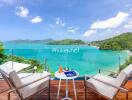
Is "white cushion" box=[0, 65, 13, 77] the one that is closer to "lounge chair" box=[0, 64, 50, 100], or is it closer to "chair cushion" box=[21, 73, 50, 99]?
"lounge chair" box=[0, 64, 50, 100]

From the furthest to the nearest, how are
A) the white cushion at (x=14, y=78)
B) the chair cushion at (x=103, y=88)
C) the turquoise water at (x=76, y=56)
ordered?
the turquoise water at (x=76, y=56)
the chair cushion at (x=103, y=88)
the white cushion at (x=14, y=78)

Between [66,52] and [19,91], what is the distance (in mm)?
3592

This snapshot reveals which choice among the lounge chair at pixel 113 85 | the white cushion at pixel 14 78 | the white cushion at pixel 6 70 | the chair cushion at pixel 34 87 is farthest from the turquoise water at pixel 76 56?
the white cushion at pixel 14 78

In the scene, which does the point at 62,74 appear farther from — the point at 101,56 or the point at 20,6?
the point at 20,6

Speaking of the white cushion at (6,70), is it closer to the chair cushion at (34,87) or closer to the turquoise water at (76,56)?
the chair cushion at (34,87)

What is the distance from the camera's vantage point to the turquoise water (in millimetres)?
5842

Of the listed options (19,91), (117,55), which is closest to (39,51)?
(117,55)

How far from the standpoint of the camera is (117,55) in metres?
5.52

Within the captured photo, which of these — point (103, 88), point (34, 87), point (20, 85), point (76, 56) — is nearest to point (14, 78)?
point (20, 85)

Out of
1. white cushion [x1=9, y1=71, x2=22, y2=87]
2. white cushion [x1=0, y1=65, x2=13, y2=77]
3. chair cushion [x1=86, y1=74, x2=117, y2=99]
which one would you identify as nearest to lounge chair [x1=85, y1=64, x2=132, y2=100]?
chair cushion [x1=86, y1=74, x2=117, y2=99]

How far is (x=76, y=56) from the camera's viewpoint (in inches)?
263

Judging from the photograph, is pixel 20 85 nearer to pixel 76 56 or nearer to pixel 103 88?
pixel 103 88

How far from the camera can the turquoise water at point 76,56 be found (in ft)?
19.2

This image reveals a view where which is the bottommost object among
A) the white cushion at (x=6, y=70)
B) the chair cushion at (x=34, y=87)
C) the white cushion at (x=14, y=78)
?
the chair cushion at (x=34, y=87)
